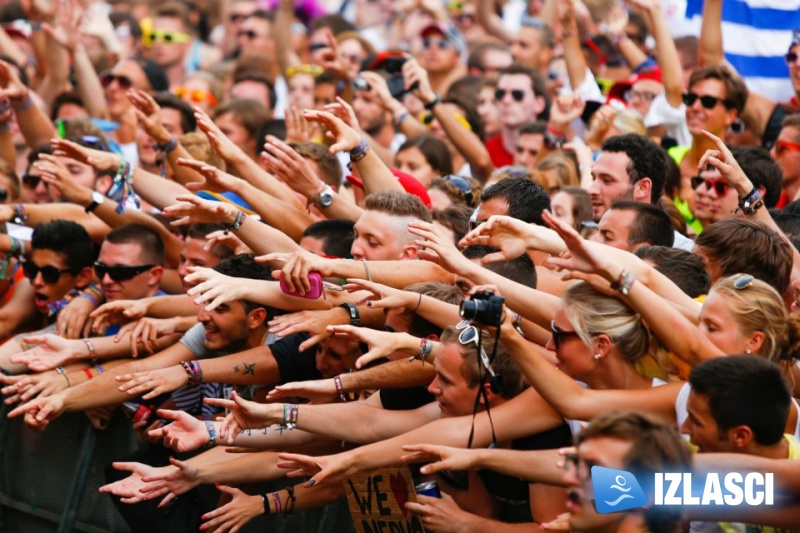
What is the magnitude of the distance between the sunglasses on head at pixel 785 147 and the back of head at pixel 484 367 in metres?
3.17

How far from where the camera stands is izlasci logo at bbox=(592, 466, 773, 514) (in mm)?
3807

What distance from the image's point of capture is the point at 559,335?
497cm

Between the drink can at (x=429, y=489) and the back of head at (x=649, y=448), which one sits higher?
the back of head at (x=649, y=448)

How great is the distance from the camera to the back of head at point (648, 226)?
20.2 feet

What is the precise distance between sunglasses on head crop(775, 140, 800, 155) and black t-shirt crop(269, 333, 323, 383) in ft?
10.7

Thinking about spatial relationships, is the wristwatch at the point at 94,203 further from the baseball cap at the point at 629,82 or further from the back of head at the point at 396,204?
the baseball cap at the point at 629,82

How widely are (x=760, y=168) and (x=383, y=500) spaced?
3.14 meters

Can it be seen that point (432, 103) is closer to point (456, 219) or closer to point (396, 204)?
point (456, 219)

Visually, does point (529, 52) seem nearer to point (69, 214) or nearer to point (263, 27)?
point (263, 27)

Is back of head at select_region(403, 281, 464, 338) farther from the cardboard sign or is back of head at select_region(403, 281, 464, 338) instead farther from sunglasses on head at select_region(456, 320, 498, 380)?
the cardboard sign

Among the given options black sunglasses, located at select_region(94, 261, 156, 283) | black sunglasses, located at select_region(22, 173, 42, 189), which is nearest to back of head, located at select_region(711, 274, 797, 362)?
black sunglasses, located at select_region(94, 261, 156, 283)

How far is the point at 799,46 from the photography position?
8.30m

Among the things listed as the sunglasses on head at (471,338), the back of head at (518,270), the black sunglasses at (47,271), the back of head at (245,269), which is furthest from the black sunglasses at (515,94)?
the sunglasses on head at (471,338)

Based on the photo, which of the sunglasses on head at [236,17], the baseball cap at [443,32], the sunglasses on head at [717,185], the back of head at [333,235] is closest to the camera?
the back of head at [333,235]
